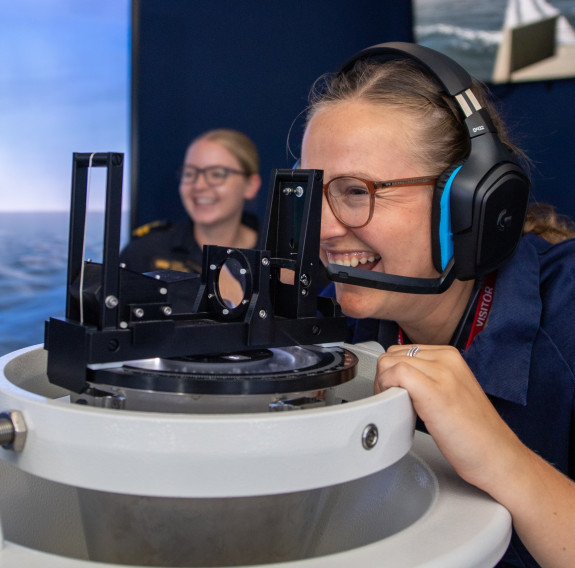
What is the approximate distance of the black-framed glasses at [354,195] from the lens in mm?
1071

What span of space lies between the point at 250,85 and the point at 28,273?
1468mm

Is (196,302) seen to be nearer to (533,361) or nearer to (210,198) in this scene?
(533,361)

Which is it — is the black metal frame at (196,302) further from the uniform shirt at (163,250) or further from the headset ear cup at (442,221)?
the uniform shirt at (163,250)

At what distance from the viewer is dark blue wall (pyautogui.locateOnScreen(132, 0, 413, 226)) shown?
337cm

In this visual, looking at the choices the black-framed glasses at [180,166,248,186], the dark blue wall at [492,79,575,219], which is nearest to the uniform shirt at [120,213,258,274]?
the black-framed glasses at [180,166,248,186]

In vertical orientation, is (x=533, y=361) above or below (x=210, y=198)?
below

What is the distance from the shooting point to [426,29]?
368 cm

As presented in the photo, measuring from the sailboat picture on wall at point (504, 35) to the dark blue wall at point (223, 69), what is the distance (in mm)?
309

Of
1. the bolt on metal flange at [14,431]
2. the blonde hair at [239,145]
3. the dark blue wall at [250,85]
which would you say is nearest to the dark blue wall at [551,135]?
the dark blue wall at [250,85]

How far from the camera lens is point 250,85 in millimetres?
3613

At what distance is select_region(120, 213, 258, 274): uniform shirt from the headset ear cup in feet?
6.68

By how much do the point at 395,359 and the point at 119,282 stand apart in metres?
0.28

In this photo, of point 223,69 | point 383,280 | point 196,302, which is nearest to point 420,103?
point 383,280

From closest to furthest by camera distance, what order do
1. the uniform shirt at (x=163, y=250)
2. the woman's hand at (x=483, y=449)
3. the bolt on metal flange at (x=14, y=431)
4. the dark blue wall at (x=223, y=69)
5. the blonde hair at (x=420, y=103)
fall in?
1. the bolt on metal flange at (x=14, y=431)
2. the woman's hand at (x=483, y=449)
3. the blonde hair at (x=420, y=103)
4. the uniform shirt at (x=163, y=250)
5. the dark blue wall at (x=223, y=69)
